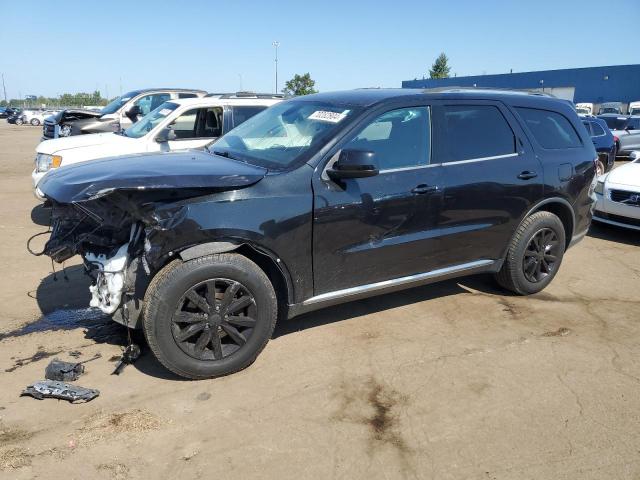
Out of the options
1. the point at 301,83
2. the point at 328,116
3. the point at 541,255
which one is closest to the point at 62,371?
the point at 328,116

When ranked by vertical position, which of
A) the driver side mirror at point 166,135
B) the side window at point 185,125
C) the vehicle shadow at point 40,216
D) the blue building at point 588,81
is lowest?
the vehicle shadow at point 40,216

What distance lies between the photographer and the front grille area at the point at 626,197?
7.30 m

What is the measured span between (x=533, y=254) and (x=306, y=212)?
257 centimetres

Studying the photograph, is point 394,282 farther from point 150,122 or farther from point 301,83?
point 301,83

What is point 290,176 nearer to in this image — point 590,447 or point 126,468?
point 126,468

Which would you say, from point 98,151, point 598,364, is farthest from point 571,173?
point 98,151

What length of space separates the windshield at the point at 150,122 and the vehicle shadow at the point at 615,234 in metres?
6.60

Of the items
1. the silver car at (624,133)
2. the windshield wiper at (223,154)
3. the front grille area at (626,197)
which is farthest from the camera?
the silver car at (624,133)

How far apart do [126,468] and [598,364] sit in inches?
127

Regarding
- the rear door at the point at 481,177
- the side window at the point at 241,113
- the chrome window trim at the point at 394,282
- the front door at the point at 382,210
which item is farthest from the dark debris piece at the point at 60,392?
the side window at the point at 241,113

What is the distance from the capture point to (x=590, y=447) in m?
2.86

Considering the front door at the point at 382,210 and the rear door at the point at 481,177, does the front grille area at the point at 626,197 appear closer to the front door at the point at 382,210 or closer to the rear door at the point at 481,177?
the rear door at the point at 481,177

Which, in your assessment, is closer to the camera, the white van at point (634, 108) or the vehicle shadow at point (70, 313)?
the vehicle shadow at point (70, 313)

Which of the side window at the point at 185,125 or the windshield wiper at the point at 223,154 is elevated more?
the side window at the point at 185,125
